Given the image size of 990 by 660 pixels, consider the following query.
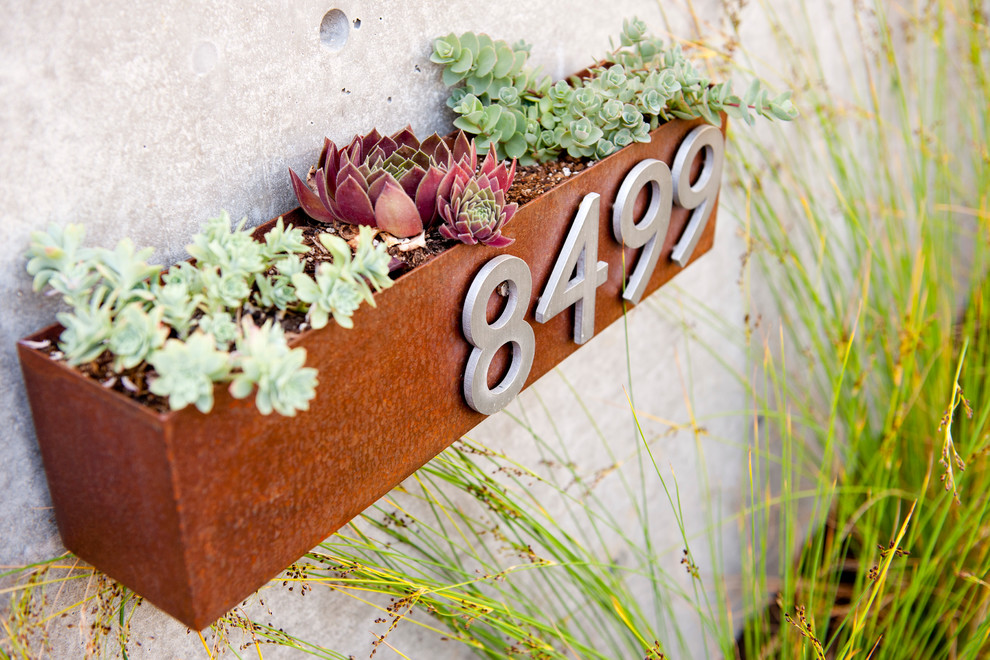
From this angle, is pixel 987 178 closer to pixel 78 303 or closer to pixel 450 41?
pixel 450 41

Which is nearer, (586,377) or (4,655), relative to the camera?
(4,655)

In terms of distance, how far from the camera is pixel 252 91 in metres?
0.80

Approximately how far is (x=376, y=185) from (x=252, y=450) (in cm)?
30

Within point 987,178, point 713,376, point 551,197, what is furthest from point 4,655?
point 987,178

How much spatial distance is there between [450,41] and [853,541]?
5.49 ft

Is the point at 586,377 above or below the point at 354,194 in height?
below

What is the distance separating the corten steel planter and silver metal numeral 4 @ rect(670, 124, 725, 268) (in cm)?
31

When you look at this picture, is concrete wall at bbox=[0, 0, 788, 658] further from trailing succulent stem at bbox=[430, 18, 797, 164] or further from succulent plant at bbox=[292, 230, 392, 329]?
succulent plant at bbox=[292, 230, 392, 329]

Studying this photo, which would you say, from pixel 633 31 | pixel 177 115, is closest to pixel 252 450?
pixel 177 115

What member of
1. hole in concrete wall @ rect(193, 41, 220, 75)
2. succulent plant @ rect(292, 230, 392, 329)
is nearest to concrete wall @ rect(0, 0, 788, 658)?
hole in concrete wall @ rect(193, 41, 220, 75)

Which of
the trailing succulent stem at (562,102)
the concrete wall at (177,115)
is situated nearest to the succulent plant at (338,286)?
the concrete wall at (177,115)

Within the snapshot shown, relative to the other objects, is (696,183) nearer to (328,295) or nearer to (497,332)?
(497,332)

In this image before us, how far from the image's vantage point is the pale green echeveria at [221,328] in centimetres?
63

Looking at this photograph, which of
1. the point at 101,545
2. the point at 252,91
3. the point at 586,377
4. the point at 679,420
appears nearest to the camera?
the point at 101,545
